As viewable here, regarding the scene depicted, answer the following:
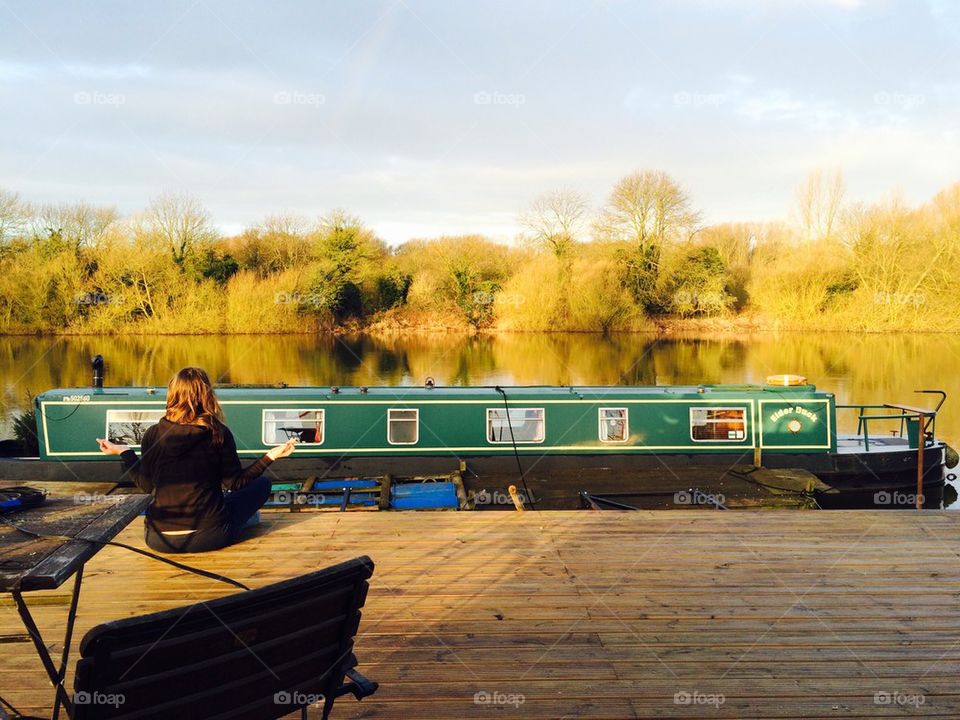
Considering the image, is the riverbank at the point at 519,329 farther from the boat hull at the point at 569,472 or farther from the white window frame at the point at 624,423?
the white window frame at the point at 624,423

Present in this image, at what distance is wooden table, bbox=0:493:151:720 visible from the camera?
242 cm

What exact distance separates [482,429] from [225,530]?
6.78m

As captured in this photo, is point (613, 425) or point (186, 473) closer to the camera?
point (186, 473)

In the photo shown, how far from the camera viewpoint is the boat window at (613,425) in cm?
1147

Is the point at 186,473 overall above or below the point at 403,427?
above

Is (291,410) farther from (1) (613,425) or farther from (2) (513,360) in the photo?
→ (2) (513,360)

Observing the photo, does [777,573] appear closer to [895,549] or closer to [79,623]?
[895,549]

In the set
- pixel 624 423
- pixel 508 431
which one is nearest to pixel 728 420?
pixel 624 423

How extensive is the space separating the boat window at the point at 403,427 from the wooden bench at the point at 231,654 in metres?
8.95

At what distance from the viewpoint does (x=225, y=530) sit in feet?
15.8

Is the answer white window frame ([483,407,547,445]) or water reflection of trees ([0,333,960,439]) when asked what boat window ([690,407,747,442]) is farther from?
water reflection of trees ([0,333,960,439])

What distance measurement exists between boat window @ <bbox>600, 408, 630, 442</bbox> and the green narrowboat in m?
0.02

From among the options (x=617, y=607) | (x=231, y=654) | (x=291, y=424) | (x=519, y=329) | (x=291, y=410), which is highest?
(x=519, y=329)

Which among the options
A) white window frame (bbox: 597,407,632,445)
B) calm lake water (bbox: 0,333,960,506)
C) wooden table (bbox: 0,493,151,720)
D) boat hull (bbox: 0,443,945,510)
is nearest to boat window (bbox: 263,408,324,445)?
boat hull (bbox: 0,443,945,510)
